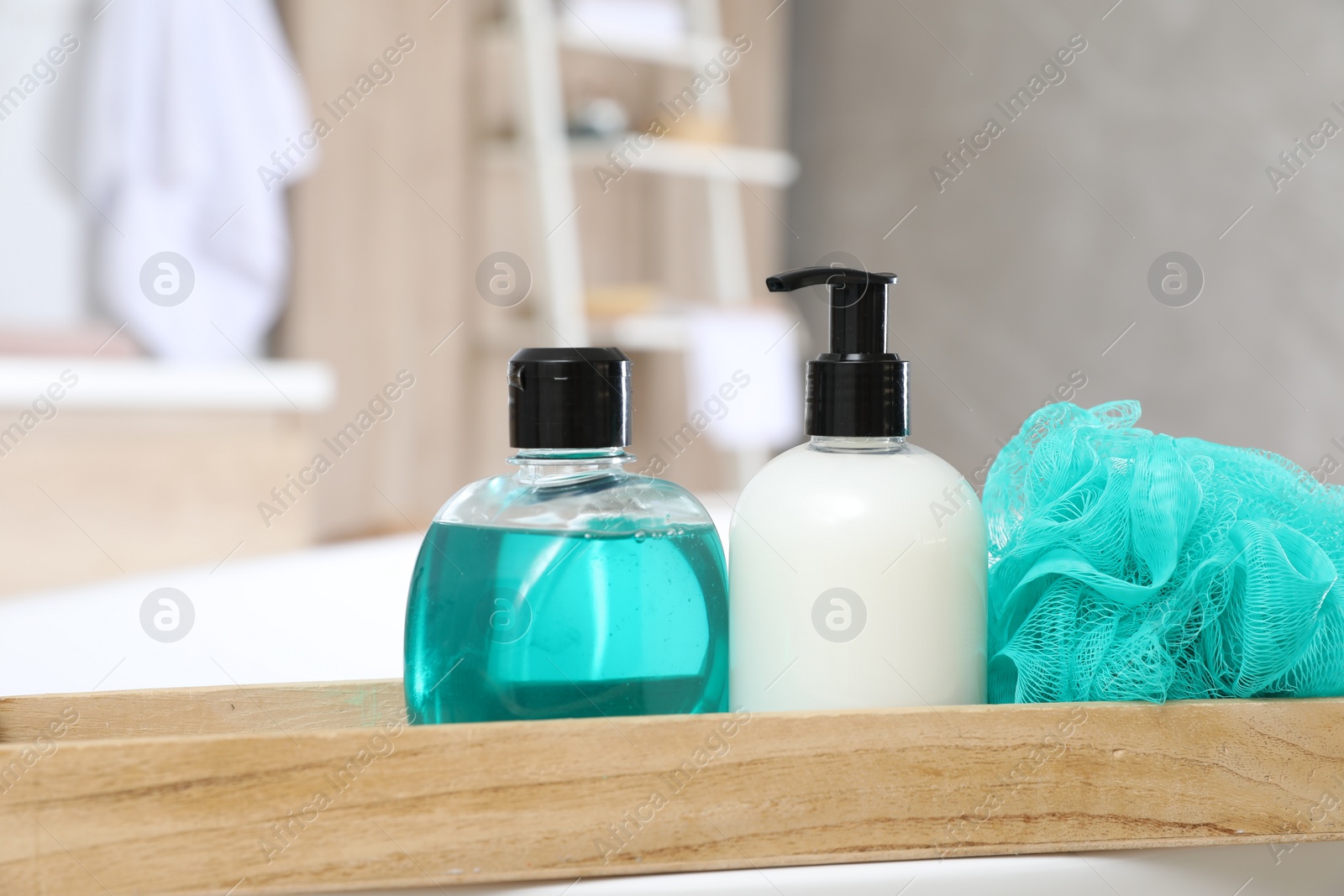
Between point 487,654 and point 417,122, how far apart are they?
1.61 metres

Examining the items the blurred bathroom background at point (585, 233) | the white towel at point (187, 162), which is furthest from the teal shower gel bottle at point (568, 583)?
the white towel at point (187, 162)

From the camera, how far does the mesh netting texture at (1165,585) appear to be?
1.11 ft

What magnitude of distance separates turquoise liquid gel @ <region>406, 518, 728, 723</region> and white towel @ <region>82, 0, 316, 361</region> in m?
1.14

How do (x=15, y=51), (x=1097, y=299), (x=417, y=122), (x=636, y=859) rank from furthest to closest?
(x=1097, y=299) < (x=417, y=122) < (x=15, y=51) < (x=636, y=859)

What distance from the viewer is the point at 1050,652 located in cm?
35

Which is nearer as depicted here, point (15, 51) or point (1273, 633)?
point (1273, 633)

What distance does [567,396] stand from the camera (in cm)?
34

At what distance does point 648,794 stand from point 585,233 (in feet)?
6.25

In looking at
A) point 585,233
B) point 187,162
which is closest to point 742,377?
point 585,233

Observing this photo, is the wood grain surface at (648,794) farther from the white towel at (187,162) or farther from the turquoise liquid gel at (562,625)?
the white towel at (187,162)

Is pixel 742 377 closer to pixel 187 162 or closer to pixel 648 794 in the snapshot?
pixel 187 162

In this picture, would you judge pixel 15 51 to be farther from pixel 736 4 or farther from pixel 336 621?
pixel 736 4

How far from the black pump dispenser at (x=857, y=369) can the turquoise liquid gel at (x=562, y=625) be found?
58 mm

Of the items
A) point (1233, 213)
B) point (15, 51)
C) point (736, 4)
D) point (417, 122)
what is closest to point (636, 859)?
point (15, 51)
